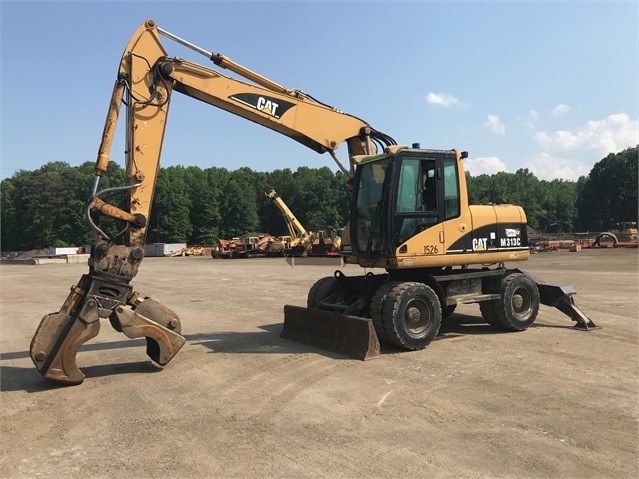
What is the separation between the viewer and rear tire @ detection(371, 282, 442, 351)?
7.44 meters

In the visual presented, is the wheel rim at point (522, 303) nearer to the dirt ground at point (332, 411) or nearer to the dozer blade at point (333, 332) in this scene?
the dirt ground at point (332, 411)

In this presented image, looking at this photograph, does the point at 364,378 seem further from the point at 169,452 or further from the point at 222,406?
the point at 169,452

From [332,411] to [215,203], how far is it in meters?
82.9

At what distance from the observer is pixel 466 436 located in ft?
14.4

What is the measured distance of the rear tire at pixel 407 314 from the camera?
24.4 feet

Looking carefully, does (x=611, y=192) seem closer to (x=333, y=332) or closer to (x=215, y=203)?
(x=215, y=203)

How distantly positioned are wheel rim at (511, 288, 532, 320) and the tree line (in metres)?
68.5

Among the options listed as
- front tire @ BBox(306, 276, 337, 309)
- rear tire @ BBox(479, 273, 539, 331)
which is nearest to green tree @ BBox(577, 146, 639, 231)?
rear tire @ BBox(479, 273, 539, 331)

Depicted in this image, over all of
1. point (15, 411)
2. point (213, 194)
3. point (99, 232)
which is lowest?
point (15, 411)

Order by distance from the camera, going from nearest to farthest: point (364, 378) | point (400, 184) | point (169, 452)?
point (169, 452) → point (364, 378) → point (400, 184)

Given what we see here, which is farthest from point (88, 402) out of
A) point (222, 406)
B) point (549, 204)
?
point (549, 204)

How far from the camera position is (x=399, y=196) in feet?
26.0

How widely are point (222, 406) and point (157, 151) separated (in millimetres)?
3686

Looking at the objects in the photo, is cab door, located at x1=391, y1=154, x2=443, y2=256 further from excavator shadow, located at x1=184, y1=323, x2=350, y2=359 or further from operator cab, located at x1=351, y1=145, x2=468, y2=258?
excavator shadow, located at x1=184, y1=323, x2=350, y2=359
